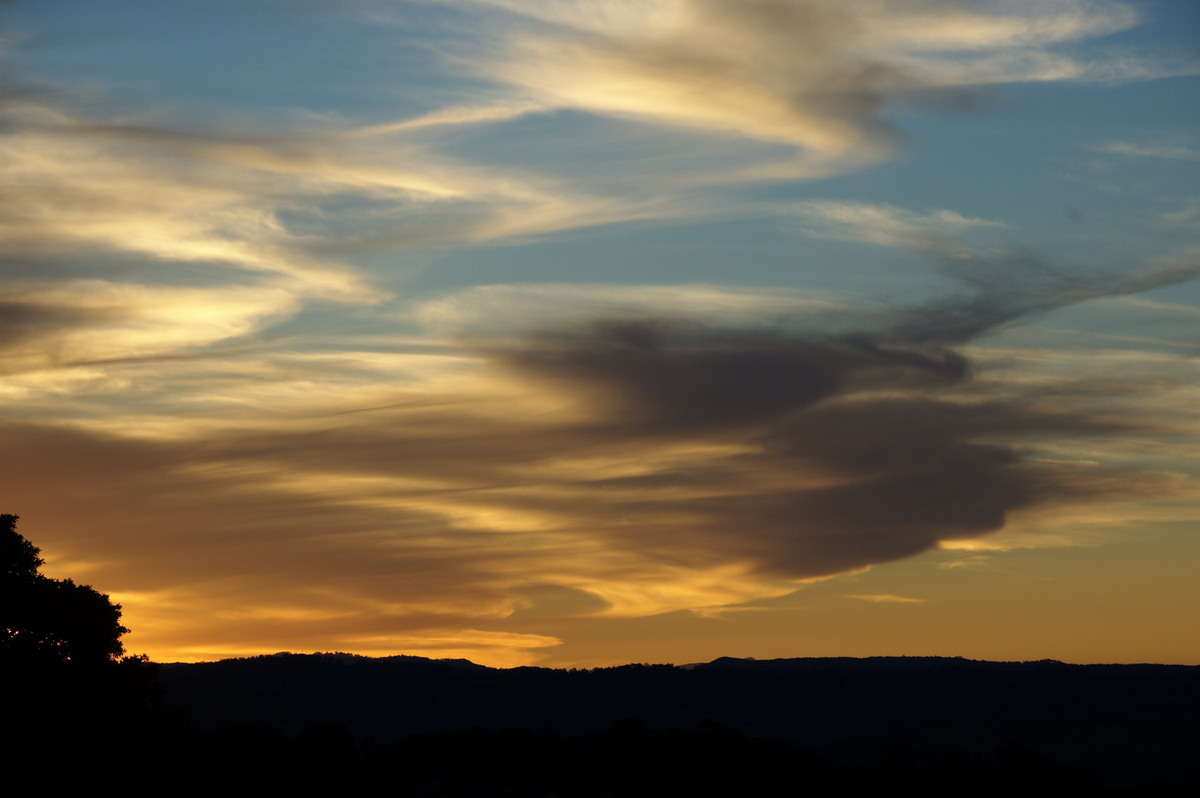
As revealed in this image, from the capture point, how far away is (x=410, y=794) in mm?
124688

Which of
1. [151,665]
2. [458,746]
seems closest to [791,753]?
[458,746]

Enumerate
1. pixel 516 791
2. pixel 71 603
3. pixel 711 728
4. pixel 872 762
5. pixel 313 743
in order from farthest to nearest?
pixel 872 762 → pixel 711 728 → pixel 313 743 → pixel 516 791 → pixel 71 603

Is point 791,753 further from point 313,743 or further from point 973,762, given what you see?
point 313,743

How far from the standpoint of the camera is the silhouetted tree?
2000 inches

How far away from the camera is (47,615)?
51.2 meters

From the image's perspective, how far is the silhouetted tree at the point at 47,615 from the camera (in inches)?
2000

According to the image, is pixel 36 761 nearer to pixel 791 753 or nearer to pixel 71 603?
pixel 71 603

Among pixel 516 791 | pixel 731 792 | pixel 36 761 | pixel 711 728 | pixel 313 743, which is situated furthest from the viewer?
pixel 711 728

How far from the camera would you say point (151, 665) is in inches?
2088

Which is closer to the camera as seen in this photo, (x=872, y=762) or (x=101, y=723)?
(x=101, y=723)

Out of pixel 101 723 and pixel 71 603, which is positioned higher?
pixel 71 603

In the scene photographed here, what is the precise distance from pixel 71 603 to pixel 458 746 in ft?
310

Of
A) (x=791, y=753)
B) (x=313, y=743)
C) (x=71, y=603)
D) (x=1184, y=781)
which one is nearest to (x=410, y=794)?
(x=313, y=743)

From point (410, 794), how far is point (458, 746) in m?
17.3
